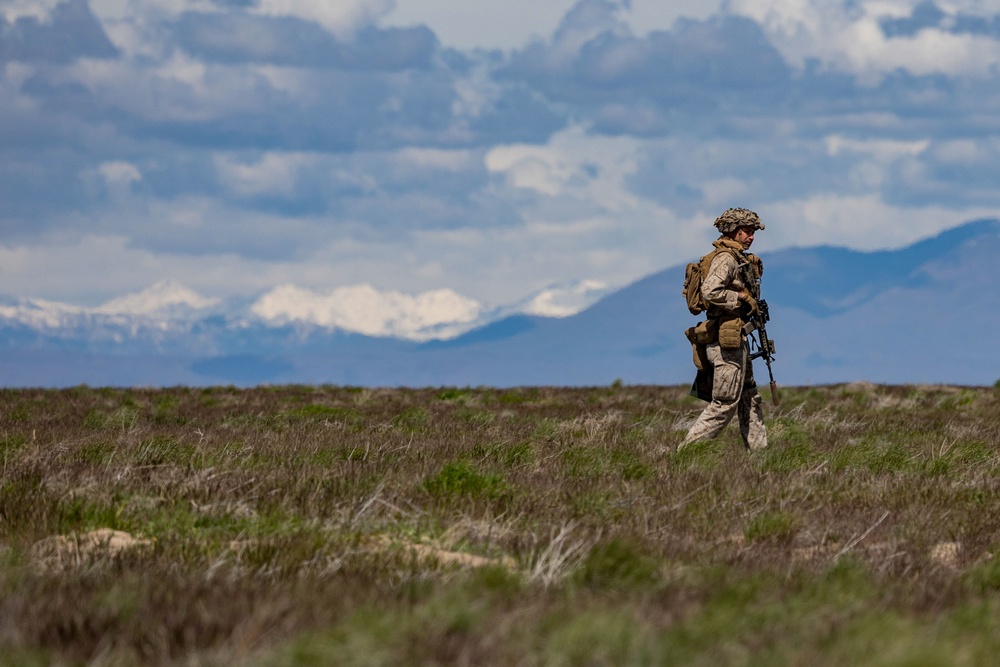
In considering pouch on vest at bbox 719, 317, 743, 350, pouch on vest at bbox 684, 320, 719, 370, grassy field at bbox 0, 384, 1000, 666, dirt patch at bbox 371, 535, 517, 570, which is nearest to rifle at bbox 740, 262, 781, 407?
pouch on vest at bbox 719, 317, 743, 350

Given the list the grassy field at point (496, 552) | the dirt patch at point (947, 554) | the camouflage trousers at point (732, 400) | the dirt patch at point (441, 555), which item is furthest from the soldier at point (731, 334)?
the dirt patch at point (441, 555)

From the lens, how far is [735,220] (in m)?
12.1

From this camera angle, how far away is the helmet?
12.1 meters

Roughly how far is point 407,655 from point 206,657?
604 mm

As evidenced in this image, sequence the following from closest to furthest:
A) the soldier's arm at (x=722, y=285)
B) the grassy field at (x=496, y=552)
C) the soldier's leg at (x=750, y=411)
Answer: the grassy field at (x=496, y=552) → the soldier's arm at (x=722, y=285) → the soldier's leg at (x=750, y=411)

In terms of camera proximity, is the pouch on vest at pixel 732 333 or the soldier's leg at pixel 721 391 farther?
the soldier's leg at pixel 721 391

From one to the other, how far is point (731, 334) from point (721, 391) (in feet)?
1.98

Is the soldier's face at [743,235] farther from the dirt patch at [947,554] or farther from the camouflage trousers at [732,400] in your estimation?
the dirt patch at [947,554]

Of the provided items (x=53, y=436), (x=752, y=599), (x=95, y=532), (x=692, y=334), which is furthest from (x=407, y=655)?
(x=53, y=436)

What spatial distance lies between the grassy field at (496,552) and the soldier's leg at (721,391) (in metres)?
0.29

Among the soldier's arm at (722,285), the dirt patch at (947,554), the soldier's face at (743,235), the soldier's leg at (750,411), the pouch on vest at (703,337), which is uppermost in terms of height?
the soldier's face at (743,235)

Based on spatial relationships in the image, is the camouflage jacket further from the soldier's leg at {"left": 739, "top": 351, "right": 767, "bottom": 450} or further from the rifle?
the soldier's leg at {"left": 739, "top": 351, "right": 767, "bottom": 450}

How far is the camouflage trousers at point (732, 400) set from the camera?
39.8ft

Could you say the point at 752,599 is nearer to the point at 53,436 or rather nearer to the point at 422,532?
the point at 422,532
